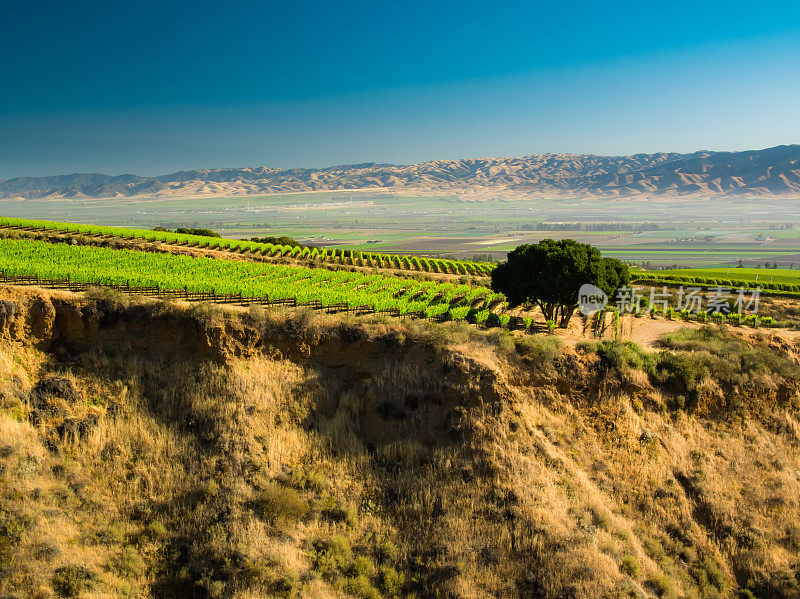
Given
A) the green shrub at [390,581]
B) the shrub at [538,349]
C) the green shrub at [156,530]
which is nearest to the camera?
the green shrub at [390,581]

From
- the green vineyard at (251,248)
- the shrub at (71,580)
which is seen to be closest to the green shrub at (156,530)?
the shrub at (71,580)

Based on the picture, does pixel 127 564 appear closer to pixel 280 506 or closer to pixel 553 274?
pixel 280 506

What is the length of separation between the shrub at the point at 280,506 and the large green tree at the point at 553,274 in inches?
759

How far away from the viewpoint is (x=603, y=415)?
74.2ft

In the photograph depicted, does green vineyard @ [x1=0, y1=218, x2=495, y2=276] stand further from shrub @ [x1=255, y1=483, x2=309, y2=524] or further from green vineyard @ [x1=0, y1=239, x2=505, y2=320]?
shrub @ [x1=255, y1=483, x2=309, y2=524]

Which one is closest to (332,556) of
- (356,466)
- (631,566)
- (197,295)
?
(356,466)

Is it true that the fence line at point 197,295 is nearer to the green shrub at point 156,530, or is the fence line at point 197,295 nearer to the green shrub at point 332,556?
the green shrub at point 332,556

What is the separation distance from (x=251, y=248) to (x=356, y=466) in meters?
40.7

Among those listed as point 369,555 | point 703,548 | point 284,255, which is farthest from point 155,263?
point 703,548

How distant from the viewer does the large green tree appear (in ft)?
96.7

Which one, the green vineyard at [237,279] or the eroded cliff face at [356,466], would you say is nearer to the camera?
the eroded cliff face at [356,466]

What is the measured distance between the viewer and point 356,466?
20.2 meters

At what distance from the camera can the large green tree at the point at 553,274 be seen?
29.5 metres

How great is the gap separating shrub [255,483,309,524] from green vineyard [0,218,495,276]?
38.6m
